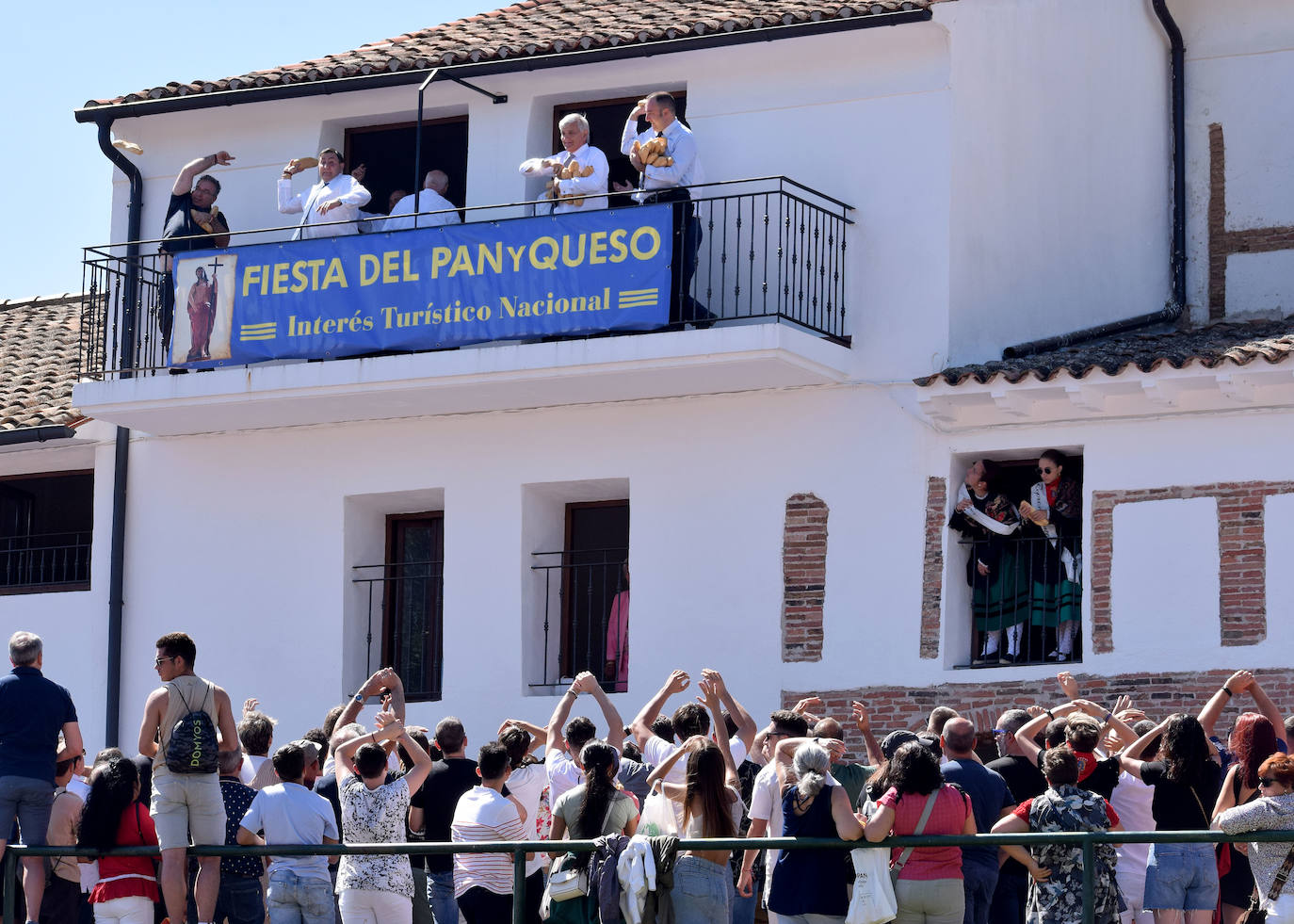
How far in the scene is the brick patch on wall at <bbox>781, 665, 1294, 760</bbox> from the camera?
51.5 ft

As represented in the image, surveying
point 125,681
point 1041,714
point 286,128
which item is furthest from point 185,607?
point 1041,714

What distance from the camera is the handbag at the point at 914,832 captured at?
35.4 ft

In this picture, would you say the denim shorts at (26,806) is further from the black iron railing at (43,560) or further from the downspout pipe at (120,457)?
the black iron railing at (43,560)

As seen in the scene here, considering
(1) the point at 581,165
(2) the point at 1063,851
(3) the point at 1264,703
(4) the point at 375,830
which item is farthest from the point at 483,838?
(1) the point at 581,165

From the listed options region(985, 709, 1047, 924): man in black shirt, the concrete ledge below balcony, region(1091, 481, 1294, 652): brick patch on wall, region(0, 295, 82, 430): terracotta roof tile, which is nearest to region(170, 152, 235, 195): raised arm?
the concrete ledge below balcony

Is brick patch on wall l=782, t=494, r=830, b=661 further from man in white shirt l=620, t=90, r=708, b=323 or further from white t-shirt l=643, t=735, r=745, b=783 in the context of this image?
white t-shirt l=643, t=735, r=745, b=783

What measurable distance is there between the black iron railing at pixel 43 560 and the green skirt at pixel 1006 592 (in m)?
8.13

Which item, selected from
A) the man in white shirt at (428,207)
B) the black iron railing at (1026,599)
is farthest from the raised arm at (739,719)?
the man in white shirt at (428,207)

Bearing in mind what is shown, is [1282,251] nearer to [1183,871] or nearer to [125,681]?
[1183,871]

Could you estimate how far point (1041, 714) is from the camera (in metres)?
12.7

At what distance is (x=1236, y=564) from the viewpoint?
15.9m

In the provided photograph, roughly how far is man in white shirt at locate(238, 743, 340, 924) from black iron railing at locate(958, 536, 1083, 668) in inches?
241

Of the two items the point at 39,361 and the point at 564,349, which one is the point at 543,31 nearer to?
the point at 564,349

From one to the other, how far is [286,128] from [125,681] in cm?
495
